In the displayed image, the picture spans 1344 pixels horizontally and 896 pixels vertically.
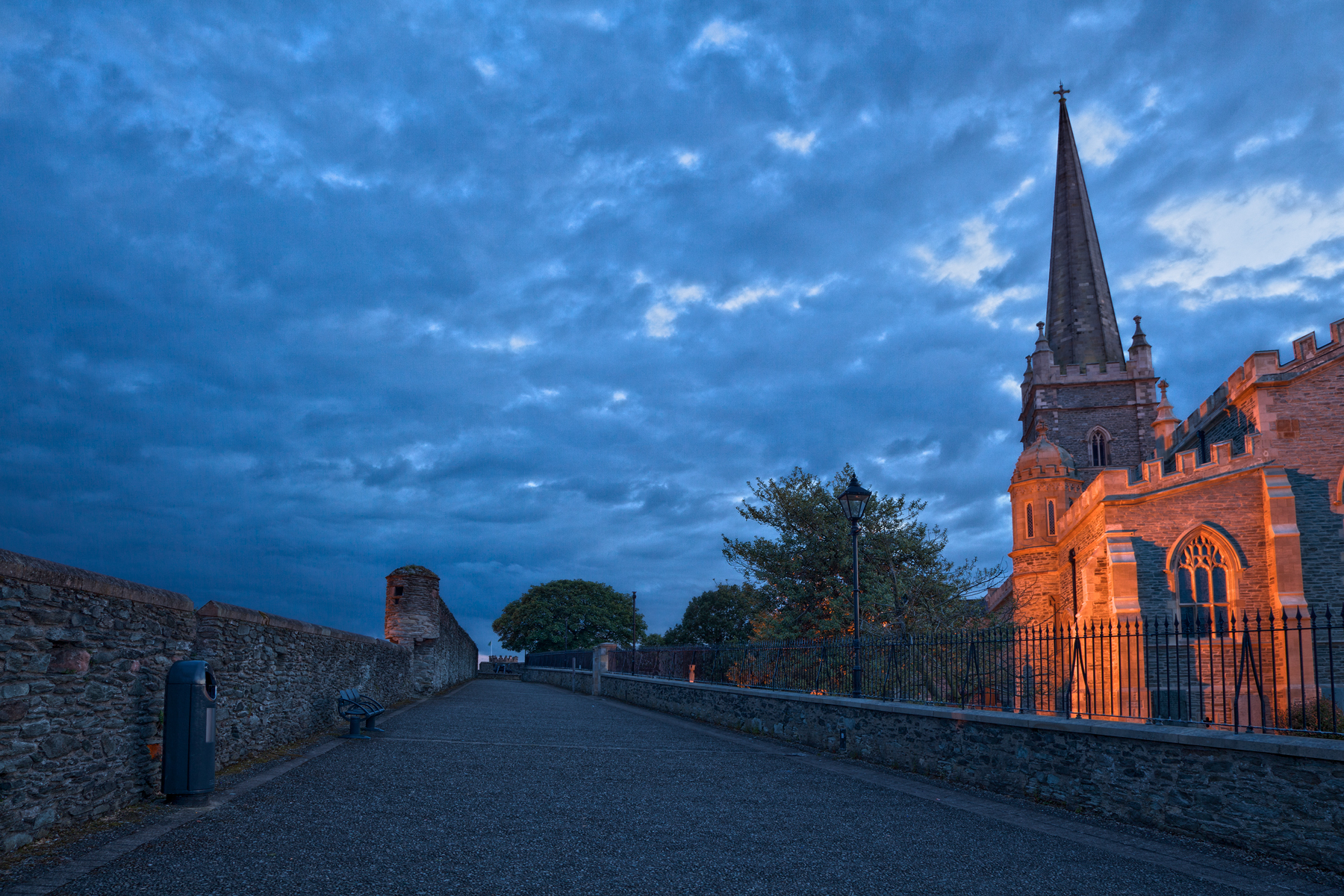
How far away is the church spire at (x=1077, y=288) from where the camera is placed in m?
53.7

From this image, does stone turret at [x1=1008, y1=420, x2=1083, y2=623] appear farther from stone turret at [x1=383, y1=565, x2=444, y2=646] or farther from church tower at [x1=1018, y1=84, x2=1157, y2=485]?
stone turret at [x1=383, y1=565, x2=444, y2=646]

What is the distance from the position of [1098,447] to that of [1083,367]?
501 cm

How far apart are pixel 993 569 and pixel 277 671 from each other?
19.9 m

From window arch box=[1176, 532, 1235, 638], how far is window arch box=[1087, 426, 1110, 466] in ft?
77.9

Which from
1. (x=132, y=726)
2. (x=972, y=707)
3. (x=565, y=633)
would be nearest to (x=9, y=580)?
(x=132, y=726)

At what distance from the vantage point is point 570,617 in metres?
84.7

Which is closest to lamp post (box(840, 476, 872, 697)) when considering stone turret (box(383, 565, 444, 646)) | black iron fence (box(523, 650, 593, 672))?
stone turret (box(383, 565, 444, 646))

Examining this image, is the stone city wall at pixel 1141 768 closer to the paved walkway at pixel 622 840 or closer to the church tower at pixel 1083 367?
the paved walkway at pixel 622 840

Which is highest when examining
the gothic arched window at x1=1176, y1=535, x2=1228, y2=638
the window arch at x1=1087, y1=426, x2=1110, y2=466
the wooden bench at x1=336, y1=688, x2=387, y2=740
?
the window arch at x1=1087, y1=426, x2=1110, y2=466

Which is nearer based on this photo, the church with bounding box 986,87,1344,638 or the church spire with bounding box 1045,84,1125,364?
the church with bounding box 986,87,1344,638

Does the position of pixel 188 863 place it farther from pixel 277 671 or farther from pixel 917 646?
pixel 917 646

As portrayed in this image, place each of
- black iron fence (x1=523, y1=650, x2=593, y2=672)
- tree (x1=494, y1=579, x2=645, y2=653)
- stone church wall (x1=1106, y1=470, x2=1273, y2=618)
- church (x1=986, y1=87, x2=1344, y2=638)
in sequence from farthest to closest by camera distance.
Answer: tree (x1=494, y1=579, x2=645, y2=653)
black iron fence (x1=523, y1=650, x2=593, y2=672)
stone church wall (x1=1106, y1=470, x2=1273, y2=618)
church (x1=986, y1=87, x2=1344, y2=638)

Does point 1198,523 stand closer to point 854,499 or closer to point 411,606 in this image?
point 854,499

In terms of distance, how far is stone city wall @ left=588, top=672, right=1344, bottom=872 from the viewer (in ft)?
21.3
